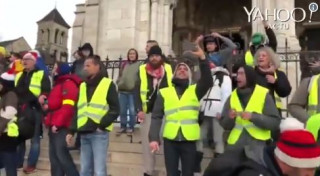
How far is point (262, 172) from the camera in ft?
7.68

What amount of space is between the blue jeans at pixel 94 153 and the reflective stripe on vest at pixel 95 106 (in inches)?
6.8

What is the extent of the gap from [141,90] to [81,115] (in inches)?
42.4

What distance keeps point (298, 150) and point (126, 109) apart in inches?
238

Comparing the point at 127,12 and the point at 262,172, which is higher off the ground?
the point at 127,12

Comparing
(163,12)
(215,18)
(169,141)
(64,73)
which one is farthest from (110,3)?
(169,141)

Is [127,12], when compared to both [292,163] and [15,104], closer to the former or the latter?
[15,104]

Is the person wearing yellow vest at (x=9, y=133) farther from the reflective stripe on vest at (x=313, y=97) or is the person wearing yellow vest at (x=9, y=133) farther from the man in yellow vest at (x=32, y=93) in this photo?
the reflective stripe on vest at (x=313, y=97)

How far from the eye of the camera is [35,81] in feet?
22.0

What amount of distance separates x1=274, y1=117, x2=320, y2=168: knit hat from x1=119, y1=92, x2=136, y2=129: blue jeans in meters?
5.81

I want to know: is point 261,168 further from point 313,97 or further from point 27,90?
point 27,90

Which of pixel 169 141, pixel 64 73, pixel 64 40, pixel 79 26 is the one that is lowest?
pixel 169 141

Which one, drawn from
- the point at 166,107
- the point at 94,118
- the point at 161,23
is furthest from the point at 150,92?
the point at 161,23

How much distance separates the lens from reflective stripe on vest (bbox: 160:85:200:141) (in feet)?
16.8

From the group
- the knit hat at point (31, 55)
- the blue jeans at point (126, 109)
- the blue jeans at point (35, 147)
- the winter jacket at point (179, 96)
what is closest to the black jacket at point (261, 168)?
the winter jacket at point (179, 96)
